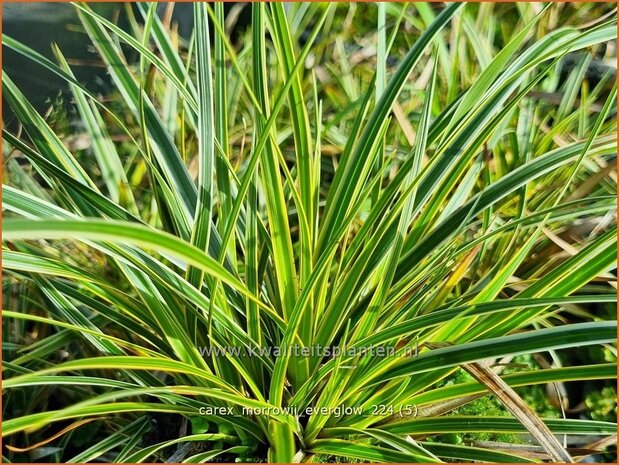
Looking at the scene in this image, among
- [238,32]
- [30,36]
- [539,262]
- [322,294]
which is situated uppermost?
[238,32]

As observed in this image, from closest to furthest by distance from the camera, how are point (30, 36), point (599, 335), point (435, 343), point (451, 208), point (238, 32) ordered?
point (599, 335) → point (435, 343) → point (451, 208) → point (30, 36) → point (238, 32)

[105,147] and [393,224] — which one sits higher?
[105,147]

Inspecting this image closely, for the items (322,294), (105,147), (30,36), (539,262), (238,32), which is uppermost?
(238,32)

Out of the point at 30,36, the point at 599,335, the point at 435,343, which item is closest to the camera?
the point at 599,335

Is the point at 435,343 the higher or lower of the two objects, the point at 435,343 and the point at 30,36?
the lower

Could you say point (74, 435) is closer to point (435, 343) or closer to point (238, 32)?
point (435, 343)

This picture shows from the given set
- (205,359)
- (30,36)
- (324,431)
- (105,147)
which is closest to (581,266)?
(324,431)

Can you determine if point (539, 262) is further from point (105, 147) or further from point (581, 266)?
point (105, 147)

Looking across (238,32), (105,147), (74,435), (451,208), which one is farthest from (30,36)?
(451,208)

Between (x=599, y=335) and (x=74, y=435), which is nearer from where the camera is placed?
(x=599, y=335)
